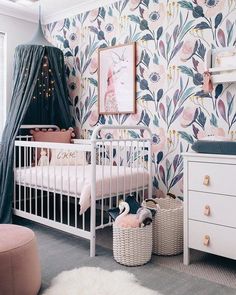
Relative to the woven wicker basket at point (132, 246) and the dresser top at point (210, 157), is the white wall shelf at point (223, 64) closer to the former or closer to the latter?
the dresser top at point (210, 157)

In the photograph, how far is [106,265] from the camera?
2309 millimetres

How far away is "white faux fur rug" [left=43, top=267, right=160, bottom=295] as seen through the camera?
1.91 meters

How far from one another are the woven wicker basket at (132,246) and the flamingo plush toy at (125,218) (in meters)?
0.03

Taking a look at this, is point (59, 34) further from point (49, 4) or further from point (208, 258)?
point (208, 258)

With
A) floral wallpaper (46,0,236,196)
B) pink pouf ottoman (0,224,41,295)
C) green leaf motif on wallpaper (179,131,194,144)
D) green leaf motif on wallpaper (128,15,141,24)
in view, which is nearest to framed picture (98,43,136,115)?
floral wallpaper (46,0,236,196)

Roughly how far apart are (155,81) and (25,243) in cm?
182

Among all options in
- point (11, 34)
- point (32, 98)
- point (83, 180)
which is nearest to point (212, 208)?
point (83, 180)

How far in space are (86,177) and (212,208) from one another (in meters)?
0.94

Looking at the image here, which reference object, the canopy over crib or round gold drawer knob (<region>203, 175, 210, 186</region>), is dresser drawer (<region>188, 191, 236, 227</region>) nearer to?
round gold drawer knob (<region>203, 175, 210, 186</region>)

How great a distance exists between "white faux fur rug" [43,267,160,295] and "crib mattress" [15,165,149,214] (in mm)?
450

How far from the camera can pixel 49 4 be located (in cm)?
357

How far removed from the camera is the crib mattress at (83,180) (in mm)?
2510

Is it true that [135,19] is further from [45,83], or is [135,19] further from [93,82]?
[45,83]

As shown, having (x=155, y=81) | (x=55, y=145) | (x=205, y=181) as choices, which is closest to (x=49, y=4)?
(x=155, y=81)
